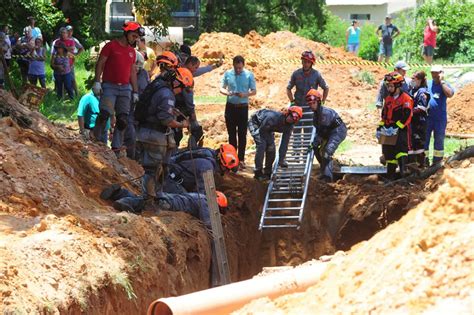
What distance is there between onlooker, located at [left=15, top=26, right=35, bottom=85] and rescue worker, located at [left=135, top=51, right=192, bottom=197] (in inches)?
436

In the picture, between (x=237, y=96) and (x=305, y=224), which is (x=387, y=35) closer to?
(x=237, y=96)

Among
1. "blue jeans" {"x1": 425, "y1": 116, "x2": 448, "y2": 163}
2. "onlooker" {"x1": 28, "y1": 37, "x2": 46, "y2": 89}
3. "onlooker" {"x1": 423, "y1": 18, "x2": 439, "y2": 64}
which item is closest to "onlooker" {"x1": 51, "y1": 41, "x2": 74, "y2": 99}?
"onlooker" {"x1": 28, "y1": 37, "x2": 46, "y2": 89}

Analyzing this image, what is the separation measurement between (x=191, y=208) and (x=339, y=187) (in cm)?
432

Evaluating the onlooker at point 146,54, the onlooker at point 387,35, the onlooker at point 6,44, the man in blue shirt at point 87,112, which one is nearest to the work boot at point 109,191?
the man in blue shirt at point 87,112

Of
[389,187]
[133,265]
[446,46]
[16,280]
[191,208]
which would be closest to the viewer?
[16,280]

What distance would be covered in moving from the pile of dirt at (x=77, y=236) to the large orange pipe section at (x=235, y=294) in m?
1.94

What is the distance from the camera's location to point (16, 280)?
350 inches

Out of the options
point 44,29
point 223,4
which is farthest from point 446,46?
point 44,29

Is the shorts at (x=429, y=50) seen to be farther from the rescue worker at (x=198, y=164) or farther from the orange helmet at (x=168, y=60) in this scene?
the orange helmet at (x=168, y=60)

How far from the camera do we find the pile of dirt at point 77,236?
9320 mm

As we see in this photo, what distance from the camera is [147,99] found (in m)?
12.5

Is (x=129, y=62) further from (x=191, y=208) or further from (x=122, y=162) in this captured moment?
(x=191, y=208)

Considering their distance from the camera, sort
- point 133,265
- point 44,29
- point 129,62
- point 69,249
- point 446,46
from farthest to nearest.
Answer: point 446,46 → point 44,29 → point 129,62 → point 133,265 → point 69,249

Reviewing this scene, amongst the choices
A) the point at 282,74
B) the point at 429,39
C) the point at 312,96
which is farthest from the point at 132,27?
the point at 429,39
